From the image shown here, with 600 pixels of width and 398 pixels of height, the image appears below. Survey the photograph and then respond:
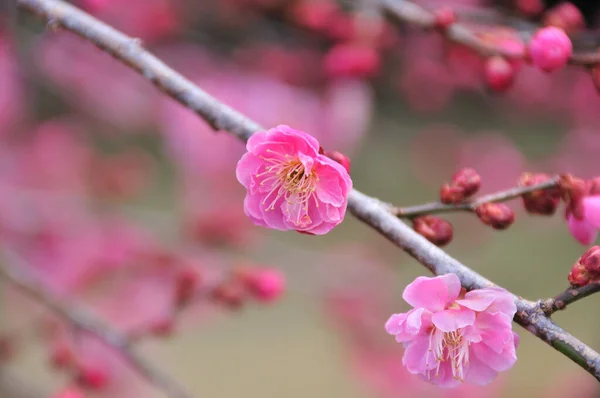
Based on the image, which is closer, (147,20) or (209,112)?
(209,112)

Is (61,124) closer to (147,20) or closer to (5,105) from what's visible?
(5,105)

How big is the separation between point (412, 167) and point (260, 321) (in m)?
→ 0.60

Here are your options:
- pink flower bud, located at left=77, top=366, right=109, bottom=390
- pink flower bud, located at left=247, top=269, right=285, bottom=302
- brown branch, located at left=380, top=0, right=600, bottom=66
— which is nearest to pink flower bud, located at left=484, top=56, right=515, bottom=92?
brown branch, located at left=380, top=0, right=600, bottom=66

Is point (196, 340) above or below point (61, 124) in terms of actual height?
below

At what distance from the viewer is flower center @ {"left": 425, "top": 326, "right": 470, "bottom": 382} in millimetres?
376

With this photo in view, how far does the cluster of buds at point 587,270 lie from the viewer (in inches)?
14.2

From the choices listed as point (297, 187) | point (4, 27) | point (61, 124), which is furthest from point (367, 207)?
point (61, 124)

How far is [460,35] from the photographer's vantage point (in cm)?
61

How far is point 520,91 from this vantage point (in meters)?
1.40

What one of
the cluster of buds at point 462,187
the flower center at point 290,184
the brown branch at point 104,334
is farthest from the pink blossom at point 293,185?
the brown branch at point 104,334

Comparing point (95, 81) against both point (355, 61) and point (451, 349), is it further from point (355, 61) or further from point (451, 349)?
point (451, 349)

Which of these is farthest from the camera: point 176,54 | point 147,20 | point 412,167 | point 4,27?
point 412,167

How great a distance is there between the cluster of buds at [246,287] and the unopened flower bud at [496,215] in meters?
0.33

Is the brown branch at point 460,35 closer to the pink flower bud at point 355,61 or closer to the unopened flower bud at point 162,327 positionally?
the pink flower bud at point 355,61
